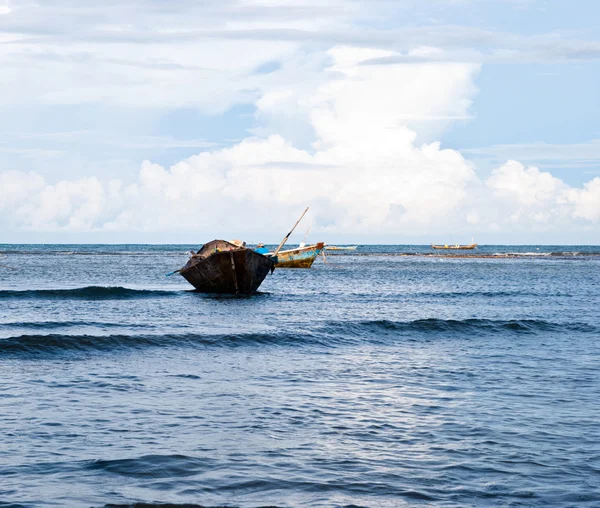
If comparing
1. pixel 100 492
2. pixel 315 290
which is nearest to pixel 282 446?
pixel 100 492

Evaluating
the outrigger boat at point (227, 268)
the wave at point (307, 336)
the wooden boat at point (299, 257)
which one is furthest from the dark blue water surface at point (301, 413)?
the wooden boat at point (299, 257)

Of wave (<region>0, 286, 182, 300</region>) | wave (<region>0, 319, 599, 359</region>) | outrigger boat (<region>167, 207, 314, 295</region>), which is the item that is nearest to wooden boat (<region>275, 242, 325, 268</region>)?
wave (<region>0, 286, 182, 300</region>)

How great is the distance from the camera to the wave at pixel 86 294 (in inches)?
1478

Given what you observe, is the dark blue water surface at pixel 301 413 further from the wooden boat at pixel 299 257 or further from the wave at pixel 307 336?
the wooden boat at pixel 299 257

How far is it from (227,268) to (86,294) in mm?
8188

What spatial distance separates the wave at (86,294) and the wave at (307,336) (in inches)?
674

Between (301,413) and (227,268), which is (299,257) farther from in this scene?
(301,413)

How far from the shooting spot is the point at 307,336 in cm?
2236

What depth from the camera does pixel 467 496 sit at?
778 cm

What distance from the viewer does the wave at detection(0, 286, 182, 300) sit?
1478 inches

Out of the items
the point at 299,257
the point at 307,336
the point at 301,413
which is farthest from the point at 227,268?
the point at 299,257

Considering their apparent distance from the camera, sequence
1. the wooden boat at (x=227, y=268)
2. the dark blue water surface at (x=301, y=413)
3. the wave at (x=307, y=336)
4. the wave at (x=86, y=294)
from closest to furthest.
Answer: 1. the dark blue water surface at (x=301, y=413)
2. the wave at (x=307, y=336)
3. the wooden boat at (x=227, y=268)
4. the wave at (x=86, y=294)

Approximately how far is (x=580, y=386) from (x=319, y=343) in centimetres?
888

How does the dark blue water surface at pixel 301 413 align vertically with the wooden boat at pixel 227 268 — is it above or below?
below
